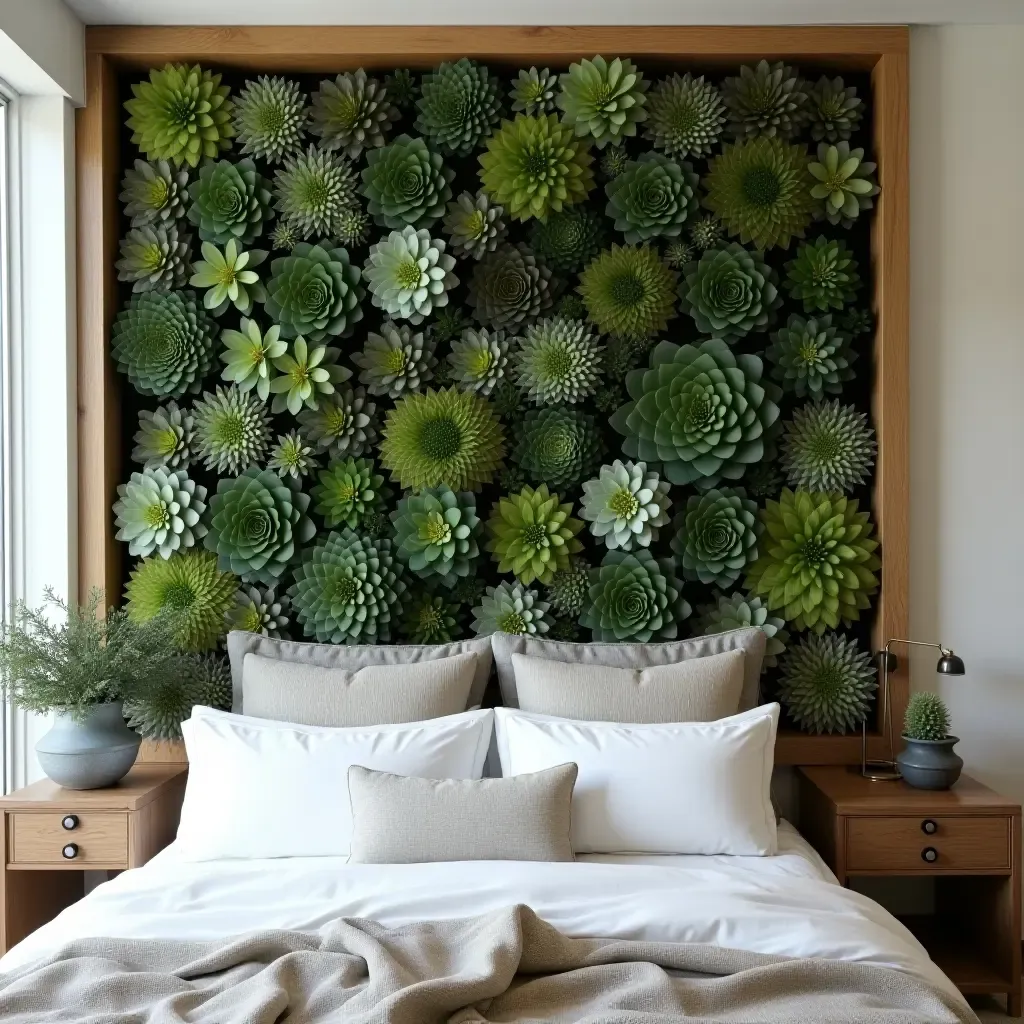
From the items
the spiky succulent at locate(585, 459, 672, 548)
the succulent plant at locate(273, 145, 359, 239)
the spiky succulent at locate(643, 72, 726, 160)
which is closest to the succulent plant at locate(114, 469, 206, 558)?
the succulent plant at locate(273, 145, 359, 239)

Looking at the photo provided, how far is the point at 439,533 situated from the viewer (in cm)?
346

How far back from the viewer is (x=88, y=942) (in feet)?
7.04

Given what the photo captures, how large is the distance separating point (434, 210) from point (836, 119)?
1.31 meters

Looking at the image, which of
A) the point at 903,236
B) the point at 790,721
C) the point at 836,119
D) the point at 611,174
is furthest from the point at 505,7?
the point at 790,721

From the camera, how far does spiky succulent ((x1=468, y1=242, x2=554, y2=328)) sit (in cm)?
350

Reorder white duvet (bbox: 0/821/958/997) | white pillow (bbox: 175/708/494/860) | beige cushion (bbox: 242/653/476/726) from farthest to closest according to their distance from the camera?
1. beige cushion (bbox: 242/653/476/726)
2. white pillow (bbox: 175/708/494/860)
3. white duvet (bbox: 0/821/958/997)

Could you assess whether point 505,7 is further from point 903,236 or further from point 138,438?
point 138,438

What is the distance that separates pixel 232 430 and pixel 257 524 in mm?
309

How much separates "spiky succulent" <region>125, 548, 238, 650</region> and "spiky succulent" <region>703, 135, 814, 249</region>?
1963 mm

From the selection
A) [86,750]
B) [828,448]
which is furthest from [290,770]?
[828,448]

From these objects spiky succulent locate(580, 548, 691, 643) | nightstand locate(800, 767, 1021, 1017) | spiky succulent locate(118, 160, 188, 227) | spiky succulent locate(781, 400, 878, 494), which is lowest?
nightstand locate(800, 767, 1021, 1017)

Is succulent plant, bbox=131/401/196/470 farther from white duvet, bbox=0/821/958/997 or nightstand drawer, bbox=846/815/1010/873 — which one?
nightstand drawer, bbox=846/815/1010/873

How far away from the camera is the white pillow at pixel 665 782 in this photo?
111 inches

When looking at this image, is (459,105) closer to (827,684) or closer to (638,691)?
(638,691)
